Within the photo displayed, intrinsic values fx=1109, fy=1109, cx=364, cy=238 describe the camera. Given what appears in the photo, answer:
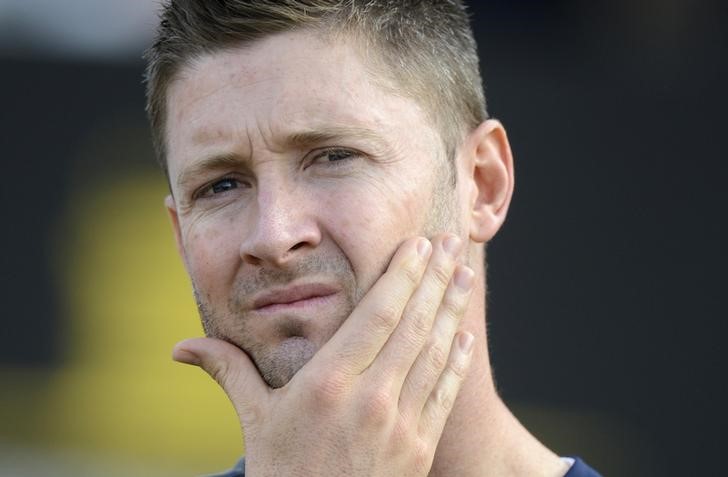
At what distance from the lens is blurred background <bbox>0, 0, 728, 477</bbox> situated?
7.41m

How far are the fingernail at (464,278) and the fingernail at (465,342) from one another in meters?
0.12

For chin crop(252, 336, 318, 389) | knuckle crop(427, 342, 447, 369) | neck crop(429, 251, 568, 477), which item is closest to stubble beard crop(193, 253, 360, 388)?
chin crop(252, 336, 318, 389)

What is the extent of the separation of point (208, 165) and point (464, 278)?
71 centimetres

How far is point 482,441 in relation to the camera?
298 centimetres

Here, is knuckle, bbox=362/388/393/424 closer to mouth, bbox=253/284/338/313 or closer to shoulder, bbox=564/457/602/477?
mouth, bbox=253/284/338/313

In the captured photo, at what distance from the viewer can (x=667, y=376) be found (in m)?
7.31

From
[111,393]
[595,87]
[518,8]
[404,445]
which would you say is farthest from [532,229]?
[404,445]

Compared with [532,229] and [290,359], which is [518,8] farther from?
[290,359]

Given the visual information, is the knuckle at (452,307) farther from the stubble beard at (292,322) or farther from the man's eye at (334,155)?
the man's eye at (334,155)

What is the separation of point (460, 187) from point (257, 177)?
0.58 metres

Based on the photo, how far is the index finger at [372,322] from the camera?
2543 mm

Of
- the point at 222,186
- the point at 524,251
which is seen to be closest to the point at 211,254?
the point at 222,186

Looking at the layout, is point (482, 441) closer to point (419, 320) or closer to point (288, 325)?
point (419, 320)

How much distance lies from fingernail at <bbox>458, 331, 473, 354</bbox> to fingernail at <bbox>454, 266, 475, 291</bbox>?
0.12 metres
